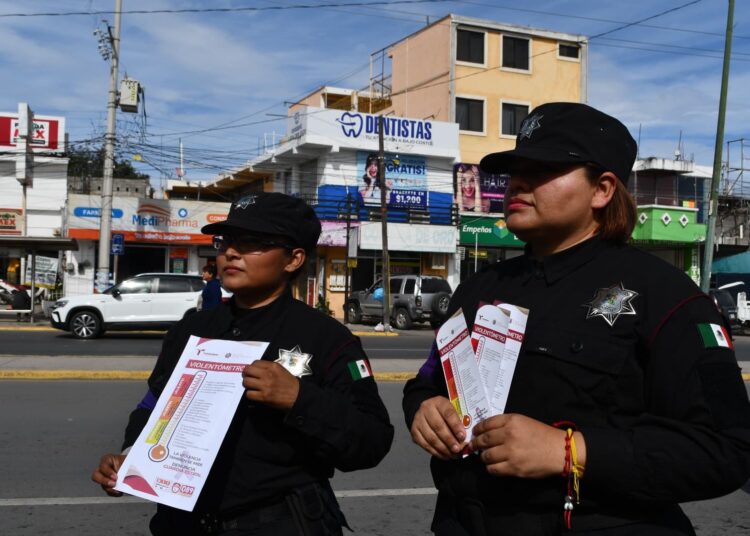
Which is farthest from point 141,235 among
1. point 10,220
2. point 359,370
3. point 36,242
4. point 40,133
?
point 359,370

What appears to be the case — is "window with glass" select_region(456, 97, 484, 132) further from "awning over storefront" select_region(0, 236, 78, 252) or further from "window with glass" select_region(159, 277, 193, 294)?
"window with glass" select_region(159, 277, 193, 294)

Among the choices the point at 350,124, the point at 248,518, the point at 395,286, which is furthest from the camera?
the point at 350,124

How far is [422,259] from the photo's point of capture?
110 ft

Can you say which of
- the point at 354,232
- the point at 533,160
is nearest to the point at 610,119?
the point at 533,160

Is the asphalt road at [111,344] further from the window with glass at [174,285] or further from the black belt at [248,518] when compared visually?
the black belt at [248,518]

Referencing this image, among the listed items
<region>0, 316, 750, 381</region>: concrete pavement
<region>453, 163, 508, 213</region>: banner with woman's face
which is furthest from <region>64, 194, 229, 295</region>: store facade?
<region>0, 316, 750, 381</region>: concrete pavement

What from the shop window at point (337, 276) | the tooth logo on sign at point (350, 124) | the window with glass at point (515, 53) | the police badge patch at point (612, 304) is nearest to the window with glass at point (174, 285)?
the shop window at point (337, 276)

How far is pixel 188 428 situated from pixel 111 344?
15.6m

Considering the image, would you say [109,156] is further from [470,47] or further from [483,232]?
[470,47]

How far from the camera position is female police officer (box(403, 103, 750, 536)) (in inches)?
67.7

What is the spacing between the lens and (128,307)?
60.8ft

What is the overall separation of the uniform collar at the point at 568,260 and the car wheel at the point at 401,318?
2333 cm

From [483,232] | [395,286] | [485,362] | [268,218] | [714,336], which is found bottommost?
[395,286]

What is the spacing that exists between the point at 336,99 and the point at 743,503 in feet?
132
